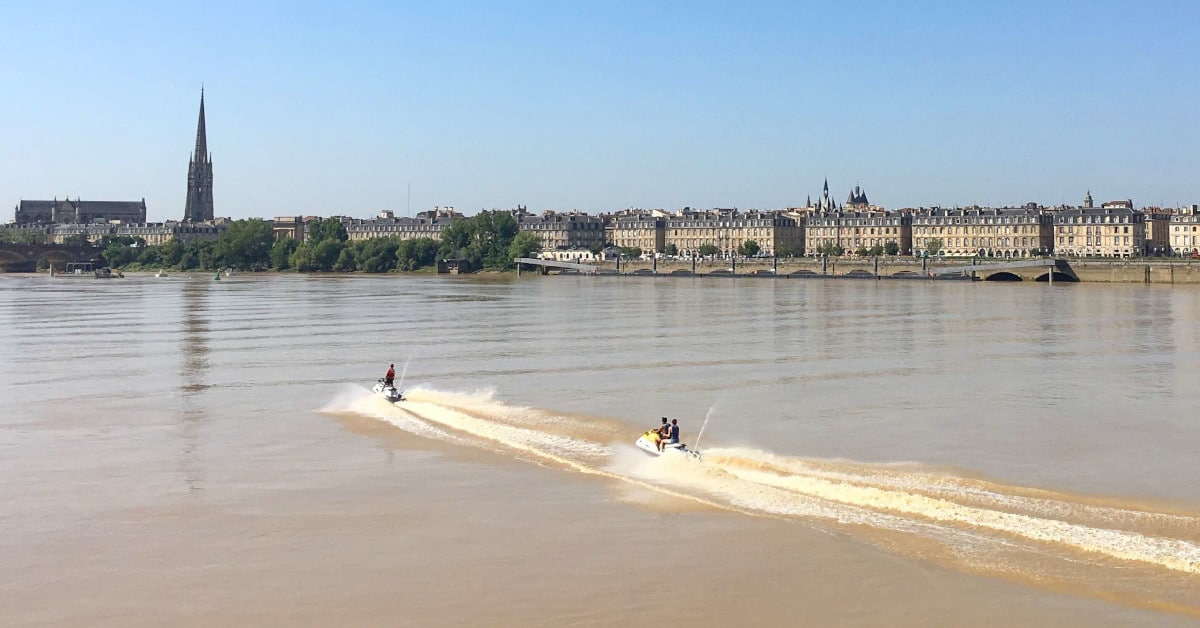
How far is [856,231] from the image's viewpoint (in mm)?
168500

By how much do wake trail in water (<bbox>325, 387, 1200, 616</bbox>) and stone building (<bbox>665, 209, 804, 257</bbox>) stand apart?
14949cm

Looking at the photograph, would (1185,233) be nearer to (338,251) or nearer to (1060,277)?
(1060,277)

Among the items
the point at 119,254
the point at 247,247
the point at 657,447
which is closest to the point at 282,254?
the point at 247,247

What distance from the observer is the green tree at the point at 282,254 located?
559ft

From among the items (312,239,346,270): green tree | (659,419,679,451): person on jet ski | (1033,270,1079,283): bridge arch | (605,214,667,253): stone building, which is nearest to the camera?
(659,419,679,451): person on jet ski

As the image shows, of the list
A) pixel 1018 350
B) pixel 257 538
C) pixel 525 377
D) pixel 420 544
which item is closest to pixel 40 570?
pixel 257 538

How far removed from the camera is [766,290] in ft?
316

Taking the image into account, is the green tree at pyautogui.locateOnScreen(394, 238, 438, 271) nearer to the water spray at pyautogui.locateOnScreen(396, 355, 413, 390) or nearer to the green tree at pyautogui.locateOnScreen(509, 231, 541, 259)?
the green tree at pyautogui.locateOnScreen(509, 231, 541, 259)

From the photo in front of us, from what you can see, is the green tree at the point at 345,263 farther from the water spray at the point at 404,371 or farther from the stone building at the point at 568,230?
the water spray at the point at 404,371

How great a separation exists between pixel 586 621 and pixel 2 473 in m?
10.9

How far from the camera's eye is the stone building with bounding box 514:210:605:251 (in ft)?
602

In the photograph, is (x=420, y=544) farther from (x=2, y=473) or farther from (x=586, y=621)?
(x=2, y=473)

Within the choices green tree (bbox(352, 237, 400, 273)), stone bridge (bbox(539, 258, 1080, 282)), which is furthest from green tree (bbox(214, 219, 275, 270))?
stone bridge (bbox(539, 258, 1080, 282))

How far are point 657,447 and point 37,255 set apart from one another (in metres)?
176
